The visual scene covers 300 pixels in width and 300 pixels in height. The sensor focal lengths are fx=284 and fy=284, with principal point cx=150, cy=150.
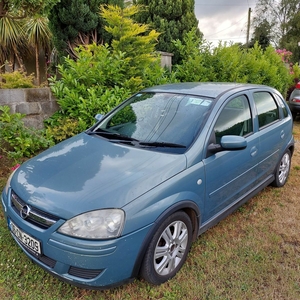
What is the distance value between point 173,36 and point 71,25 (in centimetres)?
265

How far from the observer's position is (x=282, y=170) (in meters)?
4.03

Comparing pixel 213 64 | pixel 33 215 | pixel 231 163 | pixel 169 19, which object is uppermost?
pixel 169 19

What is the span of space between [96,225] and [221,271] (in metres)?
1.24

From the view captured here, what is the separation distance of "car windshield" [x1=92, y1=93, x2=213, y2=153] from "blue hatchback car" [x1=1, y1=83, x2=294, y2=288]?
0.03 feet

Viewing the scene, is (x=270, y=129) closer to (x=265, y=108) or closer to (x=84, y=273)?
(x=265, y=108)

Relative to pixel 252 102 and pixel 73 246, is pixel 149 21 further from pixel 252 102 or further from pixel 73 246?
pixel 73 246

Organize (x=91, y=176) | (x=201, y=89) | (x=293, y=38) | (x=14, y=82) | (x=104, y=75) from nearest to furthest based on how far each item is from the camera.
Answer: (x=91, y=176) < (x=201, y=89) < (x=14, y=82) < (x=104, y=75) < (x=293, y=38)

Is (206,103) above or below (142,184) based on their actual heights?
above

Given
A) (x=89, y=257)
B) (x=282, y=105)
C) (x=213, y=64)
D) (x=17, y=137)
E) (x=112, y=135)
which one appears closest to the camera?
(x=89, y=257)

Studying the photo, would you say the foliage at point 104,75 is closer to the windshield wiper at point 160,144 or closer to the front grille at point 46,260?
the windshield wiper at point 160,144

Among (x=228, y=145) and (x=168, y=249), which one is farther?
(x=228, y=145)

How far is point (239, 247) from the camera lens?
109 inches

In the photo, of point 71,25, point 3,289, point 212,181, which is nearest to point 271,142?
point 212,181

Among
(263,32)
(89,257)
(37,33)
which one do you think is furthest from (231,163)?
(263,32)
